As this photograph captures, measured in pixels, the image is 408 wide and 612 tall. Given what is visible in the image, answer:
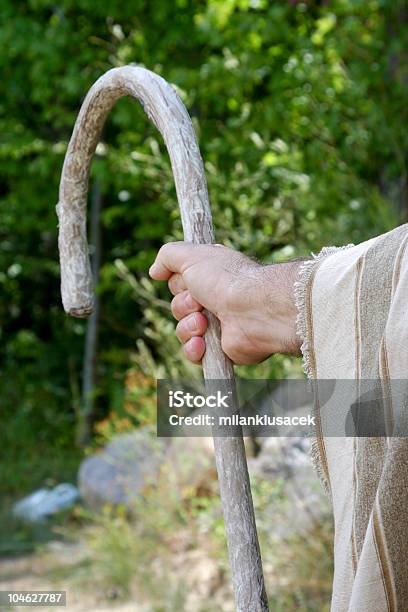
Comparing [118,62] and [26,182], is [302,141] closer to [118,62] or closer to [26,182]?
[118,62]

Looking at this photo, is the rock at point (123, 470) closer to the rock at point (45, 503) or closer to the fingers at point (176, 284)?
the rock at point (45, 503)

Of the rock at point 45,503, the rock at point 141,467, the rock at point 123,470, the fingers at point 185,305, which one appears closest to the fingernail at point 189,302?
the fingers at point 185,305

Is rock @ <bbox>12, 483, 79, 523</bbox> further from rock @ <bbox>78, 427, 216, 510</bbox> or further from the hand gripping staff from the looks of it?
the hand gripping staff

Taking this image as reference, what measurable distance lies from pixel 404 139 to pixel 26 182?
2919 millimetres

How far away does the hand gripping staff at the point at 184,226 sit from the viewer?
1.01 metres

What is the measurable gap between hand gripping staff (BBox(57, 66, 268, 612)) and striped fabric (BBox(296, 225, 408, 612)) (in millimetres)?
101

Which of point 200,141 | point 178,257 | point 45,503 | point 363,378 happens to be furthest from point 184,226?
point 45,503

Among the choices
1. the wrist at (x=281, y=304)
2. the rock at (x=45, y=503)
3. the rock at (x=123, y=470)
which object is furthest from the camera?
the rock at (x=45, y=503)

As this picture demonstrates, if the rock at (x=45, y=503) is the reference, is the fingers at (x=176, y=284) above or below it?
below

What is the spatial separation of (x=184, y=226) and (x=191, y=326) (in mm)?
129

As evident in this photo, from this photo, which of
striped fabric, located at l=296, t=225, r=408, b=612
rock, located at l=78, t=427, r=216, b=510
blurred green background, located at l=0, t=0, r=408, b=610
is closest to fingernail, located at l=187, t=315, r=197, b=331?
striped fabric, located at l=296, t=225, r=408, b=612

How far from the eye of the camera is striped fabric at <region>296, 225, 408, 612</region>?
0.93 meters

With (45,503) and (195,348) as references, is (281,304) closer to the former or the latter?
(195,348)

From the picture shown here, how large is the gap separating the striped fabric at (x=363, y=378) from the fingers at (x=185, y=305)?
146 millimetres
